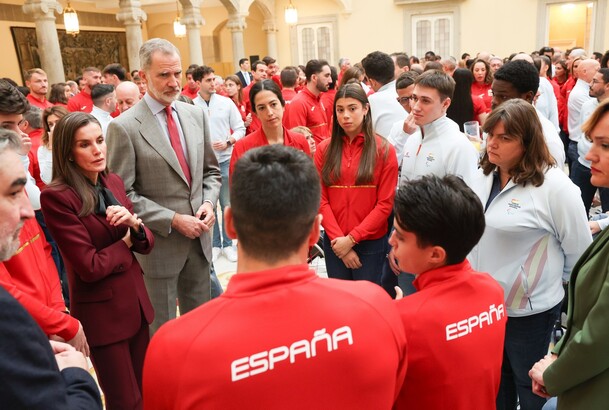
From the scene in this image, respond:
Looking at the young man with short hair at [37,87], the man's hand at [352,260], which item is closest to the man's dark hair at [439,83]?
the man's hand at [352,260]

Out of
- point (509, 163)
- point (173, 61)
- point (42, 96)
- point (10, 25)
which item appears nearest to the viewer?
point (509, 163)

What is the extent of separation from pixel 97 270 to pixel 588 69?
578 cm

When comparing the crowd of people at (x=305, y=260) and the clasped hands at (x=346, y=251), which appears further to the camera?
the clasped hands at (x=346, y=251)

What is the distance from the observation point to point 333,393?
993 millimetres

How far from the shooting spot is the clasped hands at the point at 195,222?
104 inches

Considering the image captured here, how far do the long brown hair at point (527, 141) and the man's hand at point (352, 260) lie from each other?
1.10 metres

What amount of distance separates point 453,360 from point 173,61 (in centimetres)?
216

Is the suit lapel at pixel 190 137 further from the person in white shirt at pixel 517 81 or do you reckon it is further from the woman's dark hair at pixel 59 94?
the woman's dark hair at pixel 59 94

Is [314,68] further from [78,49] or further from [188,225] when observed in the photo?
[78,49]

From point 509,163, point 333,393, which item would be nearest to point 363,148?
point 509,163

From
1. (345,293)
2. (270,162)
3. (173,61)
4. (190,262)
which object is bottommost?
(190,262)

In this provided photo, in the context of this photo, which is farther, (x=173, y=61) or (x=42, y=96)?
(x=42, y=96)

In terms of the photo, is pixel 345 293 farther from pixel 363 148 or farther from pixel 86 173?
pixel 363 148

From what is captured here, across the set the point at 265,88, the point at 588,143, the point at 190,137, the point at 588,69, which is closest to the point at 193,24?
the point at 588,69
